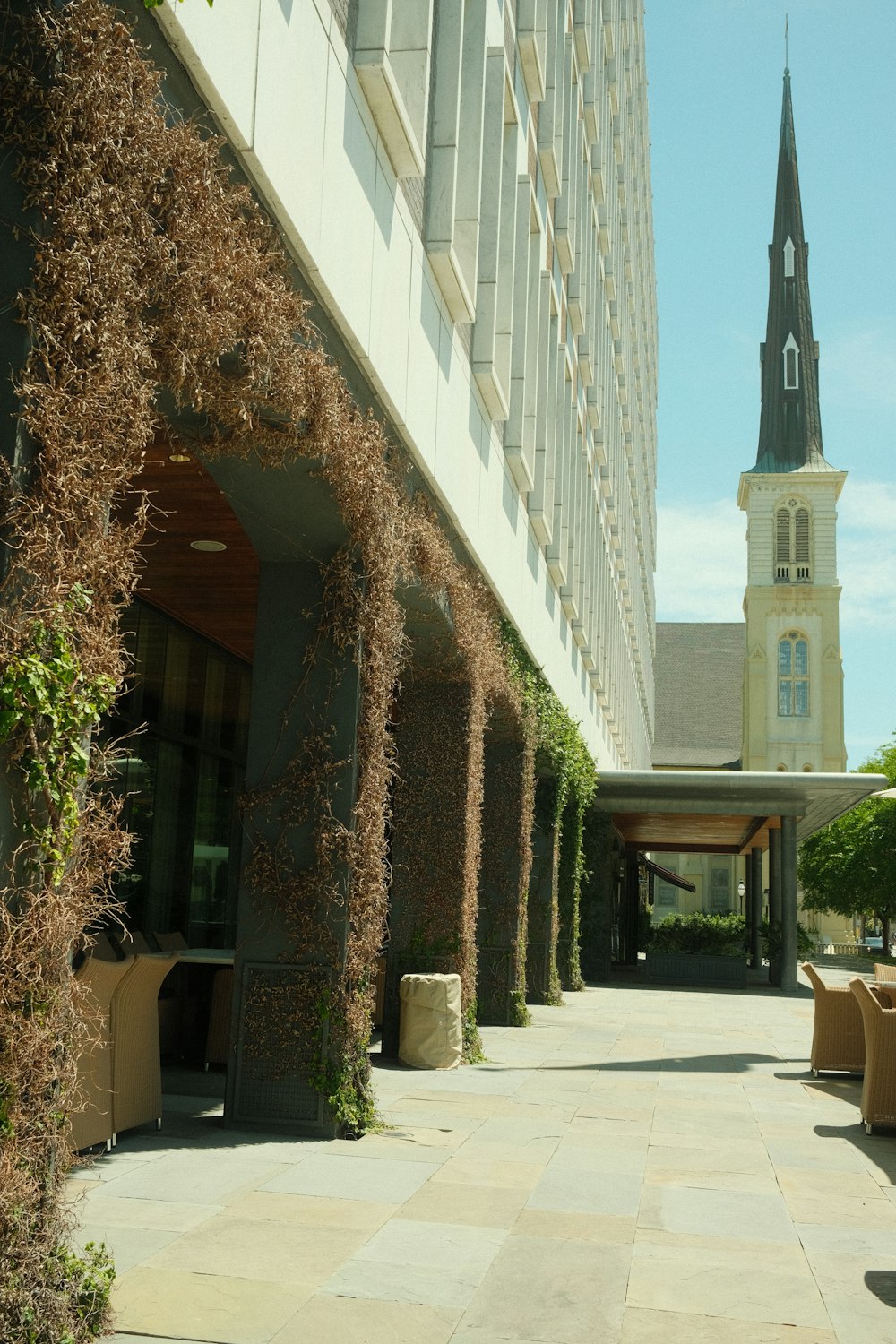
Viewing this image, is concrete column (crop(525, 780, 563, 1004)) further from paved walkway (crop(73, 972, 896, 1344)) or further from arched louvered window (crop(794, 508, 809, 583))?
arched louvered window (crop(794, 508, 809, 583))

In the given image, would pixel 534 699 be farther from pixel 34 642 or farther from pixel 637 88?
pixel 637 88

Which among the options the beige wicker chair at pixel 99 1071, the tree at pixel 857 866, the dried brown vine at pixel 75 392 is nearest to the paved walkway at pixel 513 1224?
the beige wicker chair at pixel 99 1071

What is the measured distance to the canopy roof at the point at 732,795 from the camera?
897 inches

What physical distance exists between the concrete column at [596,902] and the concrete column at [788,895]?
11.2 ft

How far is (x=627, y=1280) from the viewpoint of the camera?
5.02 metres

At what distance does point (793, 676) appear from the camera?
2857 inches

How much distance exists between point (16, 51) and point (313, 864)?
506 cm

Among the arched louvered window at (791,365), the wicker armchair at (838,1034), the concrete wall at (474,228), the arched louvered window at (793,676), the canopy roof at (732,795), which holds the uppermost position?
the arched louvered window at (791,365)

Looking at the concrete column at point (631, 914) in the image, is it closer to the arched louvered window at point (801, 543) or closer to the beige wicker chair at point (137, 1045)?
the beige wicker chair at point (137, 1045)

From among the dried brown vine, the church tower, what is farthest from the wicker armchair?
the church tower

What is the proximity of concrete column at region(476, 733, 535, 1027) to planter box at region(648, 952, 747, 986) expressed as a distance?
12.4m

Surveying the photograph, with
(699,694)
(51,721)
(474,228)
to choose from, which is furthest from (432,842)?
(699,694)

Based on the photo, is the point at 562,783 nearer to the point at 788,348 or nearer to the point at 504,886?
the point at 504,886

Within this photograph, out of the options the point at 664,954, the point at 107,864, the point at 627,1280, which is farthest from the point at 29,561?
the point at 664,954
